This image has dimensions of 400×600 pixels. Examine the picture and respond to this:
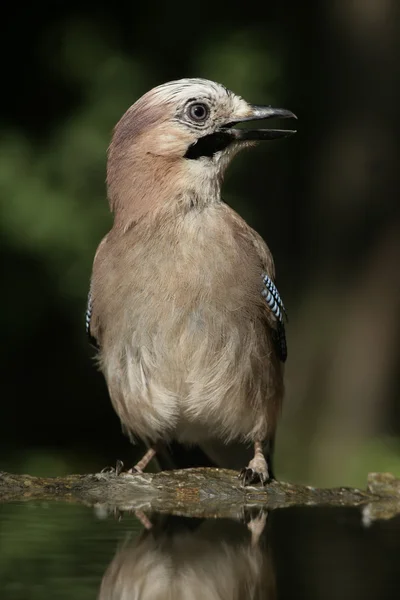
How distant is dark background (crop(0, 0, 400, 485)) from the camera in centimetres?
959

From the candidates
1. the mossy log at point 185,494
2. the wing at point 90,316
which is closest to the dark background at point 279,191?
the wing at point 90,316

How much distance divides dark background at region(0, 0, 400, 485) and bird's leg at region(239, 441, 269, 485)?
14.1 feet

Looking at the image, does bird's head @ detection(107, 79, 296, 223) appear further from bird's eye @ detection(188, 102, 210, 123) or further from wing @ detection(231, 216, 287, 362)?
wing @ detection(231, 216, 287, 362)

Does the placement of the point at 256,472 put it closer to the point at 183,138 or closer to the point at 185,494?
the point at 185,494

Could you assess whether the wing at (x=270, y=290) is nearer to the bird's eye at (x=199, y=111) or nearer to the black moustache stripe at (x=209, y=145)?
the black moustache stripe at (x=209, y=145)

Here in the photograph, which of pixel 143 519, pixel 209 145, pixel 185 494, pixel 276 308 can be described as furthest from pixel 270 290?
pixel 143 519

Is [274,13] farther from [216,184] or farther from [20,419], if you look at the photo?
[216,184]

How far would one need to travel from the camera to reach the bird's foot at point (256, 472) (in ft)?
14.3

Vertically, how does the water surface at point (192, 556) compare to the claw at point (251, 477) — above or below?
below

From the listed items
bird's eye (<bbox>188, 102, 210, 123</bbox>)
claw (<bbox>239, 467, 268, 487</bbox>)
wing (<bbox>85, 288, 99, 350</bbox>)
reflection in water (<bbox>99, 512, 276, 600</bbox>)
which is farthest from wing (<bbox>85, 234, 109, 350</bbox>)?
reflection in water (<bbox>99, 512, 276, 600</bbox>)

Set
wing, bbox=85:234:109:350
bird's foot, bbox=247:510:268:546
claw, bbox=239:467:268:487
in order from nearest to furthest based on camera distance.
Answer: bird's foot, bbox=247:510:268:546
claw, bbox=239:467:268:487
wing, bbox=85:234:109:350

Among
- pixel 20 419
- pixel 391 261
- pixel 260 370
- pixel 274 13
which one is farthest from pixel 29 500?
pixel 274 13

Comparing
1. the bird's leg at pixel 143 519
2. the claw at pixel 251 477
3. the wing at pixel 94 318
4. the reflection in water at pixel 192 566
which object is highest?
the wing at pixel 94 318

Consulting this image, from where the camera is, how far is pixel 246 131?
4.99 m
